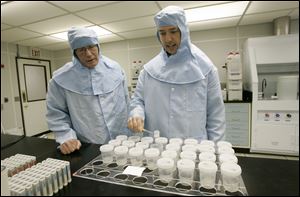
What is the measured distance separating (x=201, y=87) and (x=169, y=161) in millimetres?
563

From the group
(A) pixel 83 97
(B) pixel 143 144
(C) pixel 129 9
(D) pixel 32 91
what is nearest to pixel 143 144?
(B) pixel 143 144

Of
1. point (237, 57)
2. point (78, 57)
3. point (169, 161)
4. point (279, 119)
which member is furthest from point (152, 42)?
point (169, 161)

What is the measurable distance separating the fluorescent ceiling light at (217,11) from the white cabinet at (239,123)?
1.34m

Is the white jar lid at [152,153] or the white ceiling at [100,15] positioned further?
the white ceiling at [100,15]

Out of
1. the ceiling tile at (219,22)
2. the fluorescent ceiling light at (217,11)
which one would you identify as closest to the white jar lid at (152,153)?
the fluorescent ceiling light at (217,11)

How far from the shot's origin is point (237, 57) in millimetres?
2920

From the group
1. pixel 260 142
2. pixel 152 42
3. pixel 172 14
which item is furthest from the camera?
pixel 152 42

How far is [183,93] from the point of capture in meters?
1.08

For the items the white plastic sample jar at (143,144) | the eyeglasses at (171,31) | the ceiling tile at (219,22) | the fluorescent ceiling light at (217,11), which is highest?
the ceiling tile at (219,22)

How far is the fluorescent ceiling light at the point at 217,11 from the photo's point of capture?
2.16m

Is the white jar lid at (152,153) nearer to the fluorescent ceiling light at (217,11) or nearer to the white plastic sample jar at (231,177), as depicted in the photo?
the white plastic sample jar at (231,177)

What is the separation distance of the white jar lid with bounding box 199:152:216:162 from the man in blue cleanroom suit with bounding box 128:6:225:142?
356mm

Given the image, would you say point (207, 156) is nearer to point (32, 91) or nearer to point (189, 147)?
point (189, 147)

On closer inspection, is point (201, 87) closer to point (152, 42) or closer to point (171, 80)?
point (171, 80)
